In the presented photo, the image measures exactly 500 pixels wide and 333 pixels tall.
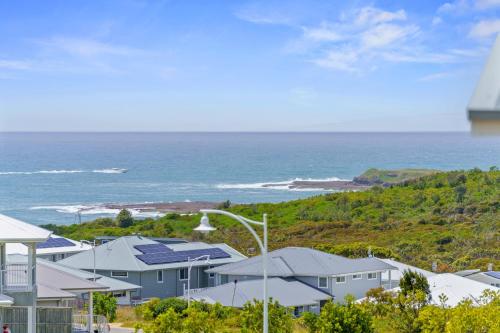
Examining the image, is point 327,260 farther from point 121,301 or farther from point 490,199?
point 490,199

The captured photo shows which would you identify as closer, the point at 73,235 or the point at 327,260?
the point at 327,260

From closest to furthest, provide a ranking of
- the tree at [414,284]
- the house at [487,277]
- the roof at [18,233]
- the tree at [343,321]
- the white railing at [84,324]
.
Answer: the roof at [18,233]
the white railing at [84,324]
the tree at [343,321]
the tree at [414,284]
the house at [487,277]

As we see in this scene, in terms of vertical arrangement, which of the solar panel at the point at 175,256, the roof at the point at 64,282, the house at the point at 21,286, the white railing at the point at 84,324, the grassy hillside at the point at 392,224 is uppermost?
the house at the point at 21,286

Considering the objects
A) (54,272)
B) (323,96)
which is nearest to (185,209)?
(323,96)

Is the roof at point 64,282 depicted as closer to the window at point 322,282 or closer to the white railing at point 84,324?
the white railing at point 84,324

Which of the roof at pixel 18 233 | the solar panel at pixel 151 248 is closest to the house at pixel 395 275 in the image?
the solar panel at pixel 151 248

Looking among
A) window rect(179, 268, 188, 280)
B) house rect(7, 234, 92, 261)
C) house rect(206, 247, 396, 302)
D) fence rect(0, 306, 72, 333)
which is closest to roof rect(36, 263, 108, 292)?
fence rect(0, 306, 72, 333)
